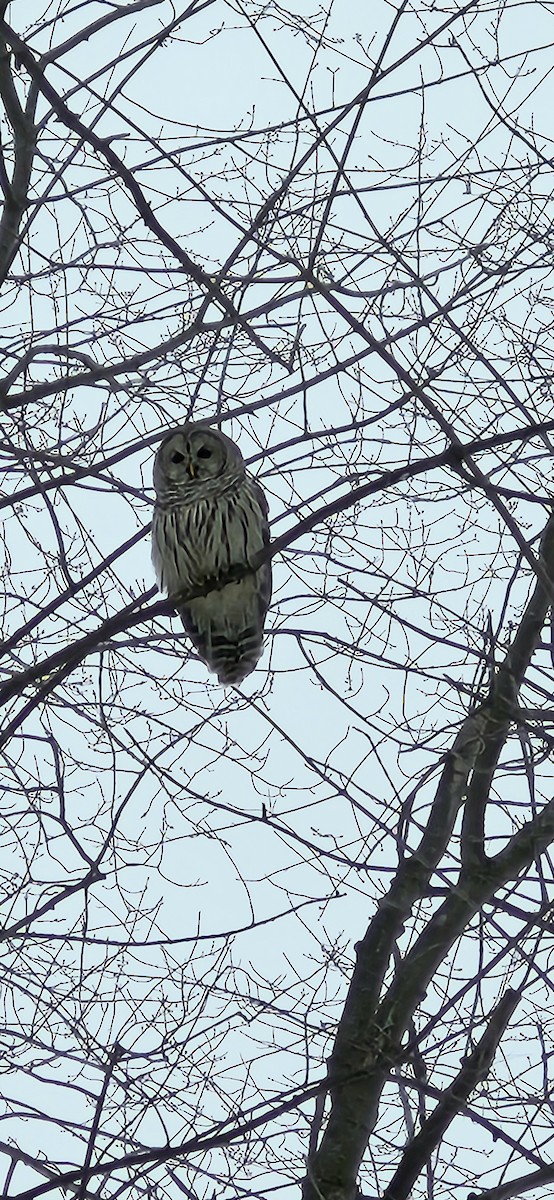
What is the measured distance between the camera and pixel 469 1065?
15.6 ft

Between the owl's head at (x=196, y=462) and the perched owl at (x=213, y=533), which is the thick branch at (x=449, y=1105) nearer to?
the perched owl at (x=213, y=533)

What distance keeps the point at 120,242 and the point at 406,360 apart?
121 cm

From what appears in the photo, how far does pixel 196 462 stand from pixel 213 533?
292 millimetres

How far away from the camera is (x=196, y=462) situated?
22.1 feet

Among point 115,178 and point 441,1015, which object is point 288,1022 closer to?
point 441,1015

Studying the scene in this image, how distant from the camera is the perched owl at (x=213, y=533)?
21.9 feet

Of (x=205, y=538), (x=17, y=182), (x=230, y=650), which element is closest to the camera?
(x=17, y=182)

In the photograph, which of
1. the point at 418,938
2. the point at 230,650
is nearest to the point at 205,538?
the point at 230,650

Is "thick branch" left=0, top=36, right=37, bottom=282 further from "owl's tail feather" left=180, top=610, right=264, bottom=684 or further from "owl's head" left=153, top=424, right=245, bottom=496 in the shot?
"owl's tail feather" left=180, top=610, right=264, bottom=684

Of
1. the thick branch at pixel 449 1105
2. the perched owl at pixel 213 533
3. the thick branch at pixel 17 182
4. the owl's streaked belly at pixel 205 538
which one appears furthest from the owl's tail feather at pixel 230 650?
the thick branch at pixel 449 1105

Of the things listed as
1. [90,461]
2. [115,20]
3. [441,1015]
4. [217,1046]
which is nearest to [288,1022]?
[217,1046]

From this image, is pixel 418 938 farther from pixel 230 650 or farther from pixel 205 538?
pixel 205 538

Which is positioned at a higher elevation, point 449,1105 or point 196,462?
point 196,462

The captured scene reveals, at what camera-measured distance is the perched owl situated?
21.9 feet
